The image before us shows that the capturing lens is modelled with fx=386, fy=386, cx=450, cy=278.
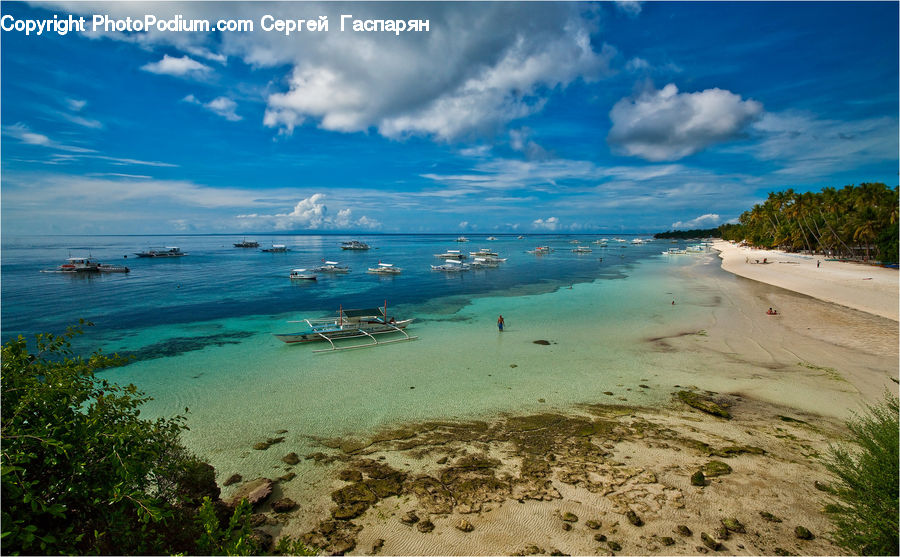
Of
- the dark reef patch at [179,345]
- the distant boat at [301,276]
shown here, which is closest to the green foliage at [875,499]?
the dark reef patch at [179,345]

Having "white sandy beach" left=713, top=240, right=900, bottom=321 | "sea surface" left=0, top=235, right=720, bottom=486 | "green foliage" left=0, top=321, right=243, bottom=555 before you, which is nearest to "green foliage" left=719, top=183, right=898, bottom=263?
"white sandy beach" left=713, top=240, right=900, bottom=321

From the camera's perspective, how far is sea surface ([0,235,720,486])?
16734mm

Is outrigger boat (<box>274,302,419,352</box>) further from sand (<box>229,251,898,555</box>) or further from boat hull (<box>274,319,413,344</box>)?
sand (<box>229,251,898,555</box>)

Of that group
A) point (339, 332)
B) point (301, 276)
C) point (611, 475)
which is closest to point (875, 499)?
point (611, 475)

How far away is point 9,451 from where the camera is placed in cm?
462

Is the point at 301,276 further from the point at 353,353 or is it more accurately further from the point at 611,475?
the point at 611,475

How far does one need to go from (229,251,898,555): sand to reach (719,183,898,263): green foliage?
54.5 m

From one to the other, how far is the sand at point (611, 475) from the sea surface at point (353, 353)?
54.0 inches

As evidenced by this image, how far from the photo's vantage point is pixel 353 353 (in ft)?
83.9

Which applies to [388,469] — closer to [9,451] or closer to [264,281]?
[9,451]

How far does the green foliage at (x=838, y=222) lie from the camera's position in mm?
56719

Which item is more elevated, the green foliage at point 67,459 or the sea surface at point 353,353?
the green foliage at point 67,459

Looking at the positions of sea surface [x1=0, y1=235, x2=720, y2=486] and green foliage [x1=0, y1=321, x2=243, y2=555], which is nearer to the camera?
green foliage [x1=0, y1=321, x2=243, y2=555]

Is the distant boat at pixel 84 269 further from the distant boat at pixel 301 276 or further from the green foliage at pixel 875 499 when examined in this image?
the green foliage at pixel 875 499
